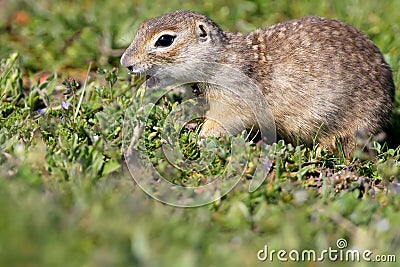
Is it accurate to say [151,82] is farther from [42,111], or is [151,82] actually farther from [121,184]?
[121,184]

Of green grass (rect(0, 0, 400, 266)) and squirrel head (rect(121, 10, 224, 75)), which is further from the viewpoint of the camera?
squirrel head (rect(121, 10, 224, 75))

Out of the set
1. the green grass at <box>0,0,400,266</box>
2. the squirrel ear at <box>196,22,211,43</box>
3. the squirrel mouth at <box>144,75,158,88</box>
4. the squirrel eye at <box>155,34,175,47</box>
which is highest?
the squirrel ear at <box>196,22,211,43</box>

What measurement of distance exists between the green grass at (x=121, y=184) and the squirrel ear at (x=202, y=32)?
602 millimetres

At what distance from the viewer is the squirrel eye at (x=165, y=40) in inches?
211

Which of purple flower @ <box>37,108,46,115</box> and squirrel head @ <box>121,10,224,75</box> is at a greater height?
squirrel head @ <box>121,10,224,75</box>

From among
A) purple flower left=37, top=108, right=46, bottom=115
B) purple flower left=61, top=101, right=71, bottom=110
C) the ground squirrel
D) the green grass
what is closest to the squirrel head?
the ground squirrel

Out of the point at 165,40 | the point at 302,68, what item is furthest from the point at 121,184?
the point at 302,68

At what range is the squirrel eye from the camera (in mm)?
5348

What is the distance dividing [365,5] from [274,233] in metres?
4.96

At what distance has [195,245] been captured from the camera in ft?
9.82

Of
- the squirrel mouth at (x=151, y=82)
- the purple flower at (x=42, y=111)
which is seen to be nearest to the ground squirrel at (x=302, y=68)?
the squirrel mouth at (x=151, y=82)

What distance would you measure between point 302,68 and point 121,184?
2.25 meters

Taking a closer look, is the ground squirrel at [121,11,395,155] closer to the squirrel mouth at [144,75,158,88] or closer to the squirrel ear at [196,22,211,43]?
the squirrel ear at [196,22,211,43]

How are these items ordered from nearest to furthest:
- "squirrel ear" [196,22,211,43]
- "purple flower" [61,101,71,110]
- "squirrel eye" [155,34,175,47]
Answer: "purple flower" [61,101,71,110]
"squirrel eye" [155,34,175,47]
"squirrel ear" [196,22,211,43]
